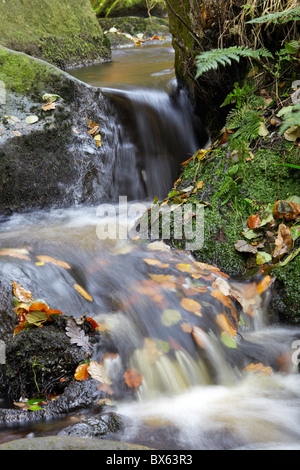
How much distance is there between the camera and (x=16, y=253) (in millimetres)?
3156

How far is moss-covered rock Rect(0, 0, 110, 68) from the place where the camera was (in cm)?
808

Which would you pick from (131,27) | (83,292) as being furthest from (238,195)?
(131,27)

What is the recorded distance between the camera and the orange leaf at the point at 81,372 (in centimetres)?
238

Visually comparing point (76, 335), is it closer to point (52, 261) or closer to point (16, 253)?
point (52, 261)

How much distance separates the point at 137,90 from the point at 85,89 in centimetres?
104

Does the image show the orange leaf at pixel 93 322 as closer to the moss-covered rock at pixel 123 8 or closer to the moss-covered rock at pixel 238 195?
the moss-covered rock at pixel 238 195

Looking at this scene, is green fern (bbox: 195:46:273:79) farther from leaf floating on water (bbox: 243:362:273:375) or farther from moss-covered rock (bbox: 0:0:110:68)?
moss-covered rock (bbox: 0:0:110:68)

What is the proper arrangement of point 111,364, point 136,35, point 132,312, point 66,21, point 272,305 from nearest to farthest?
point 111,364, point 132,312, point 272,305, point 66,21, point 136,35

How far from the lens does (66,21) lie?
9.59m

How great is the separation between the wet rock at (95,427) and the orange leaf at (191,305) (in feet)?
3.35

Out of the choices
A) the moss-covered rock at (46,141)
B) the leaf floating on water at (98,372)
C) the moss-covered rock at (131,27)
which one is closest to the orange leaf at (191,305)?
the leaf floating on water at (98,372)

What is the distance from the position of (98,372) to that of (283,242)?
1828 mm
